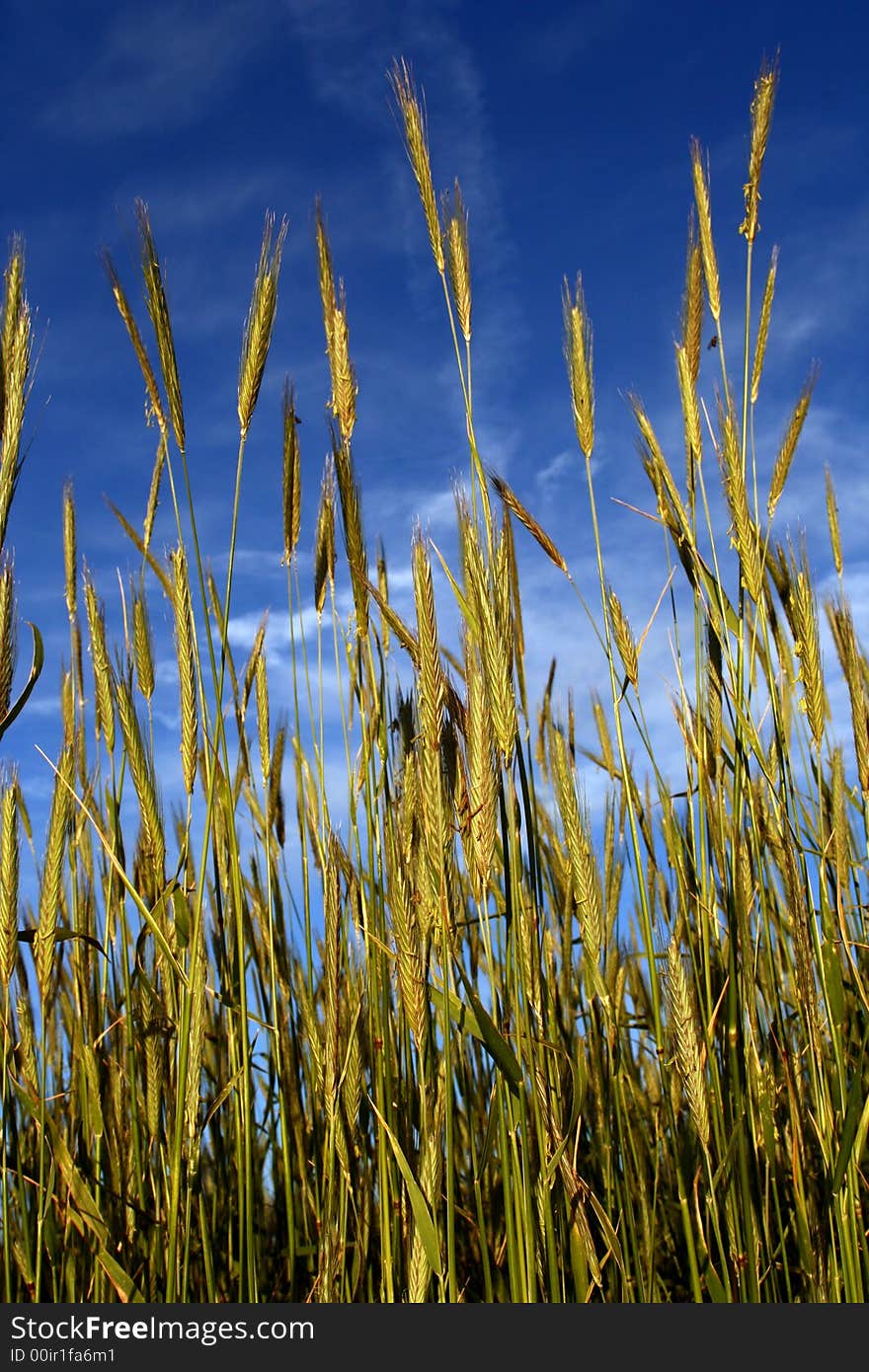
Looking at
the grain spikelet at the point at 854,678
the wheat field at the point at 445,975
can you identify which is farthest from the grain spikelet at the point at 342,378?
the grain spikelet at the point at 854,678

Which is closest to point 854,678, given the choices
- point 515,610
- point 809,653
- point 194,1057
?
point 809,653

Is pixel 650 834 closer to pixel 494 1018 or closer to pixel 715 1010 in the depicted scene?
pixel 715 1010

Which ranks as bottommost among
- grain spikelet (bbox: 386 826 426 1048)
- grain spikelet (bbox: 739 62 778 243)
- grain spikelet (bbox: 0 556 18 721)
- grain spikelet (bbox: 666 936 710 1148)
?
grain spikelet (bbox: 666 936 710 1148)

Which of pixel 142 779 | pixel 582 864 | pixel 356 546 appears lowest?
pixel 582 864

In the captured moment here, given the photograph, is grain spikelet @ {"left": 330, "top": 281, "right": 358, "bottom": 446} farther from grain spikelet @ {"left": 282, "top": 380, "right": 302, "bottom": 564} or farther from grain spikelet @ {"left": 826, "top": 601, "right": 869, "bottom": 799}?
grain spikelet @ {"left": 826, "top": 601, "right": 869, "bottom": 799}

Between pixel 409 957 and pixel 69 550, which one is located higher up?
pixel 69 550

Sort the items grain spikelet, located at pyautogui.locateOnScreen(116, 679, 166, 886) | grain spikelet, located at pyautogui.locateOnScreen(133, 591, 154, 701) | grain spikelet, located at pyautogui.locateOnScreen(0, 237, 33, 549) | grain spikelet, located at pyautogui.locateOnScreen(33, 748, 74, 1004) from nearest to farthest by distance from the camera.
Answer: grain spikelet, located at pyautogui.locateOnScreen(0, 237, 33, 549) < grain spikelet, located at pyautogui.locateOnScreen(33, 748, 74, 1004) < grain spikelet, located at pyautogui.locateOnScreen(116, 679, 166, 886) < grain spikelet, located at pyautogui.locateOnScreen(133, 591, 154, 701)

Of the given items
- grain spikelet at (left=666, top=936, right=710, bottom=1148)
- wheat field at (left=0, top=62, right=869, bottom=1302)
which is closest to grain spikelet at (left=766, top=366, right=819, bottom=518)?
wheat field at (left=0, top=62, right=869, bottom=1302)

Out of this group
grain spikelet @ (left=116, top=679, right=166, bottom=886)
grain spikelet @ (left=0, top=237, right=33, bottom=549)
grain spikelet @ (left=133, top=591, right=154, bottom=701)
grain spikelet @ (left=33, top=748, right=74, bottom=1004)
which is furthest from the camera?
grain spikelet @ (left=133, top=591, right=154, bottom=701)

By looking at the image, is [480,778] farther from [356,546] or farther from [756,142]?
[756,142]

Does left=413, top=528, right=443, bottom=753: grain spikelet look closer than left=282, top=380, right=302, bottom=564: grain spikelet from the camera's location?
Yes

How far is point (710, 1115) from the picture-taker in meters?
1.69

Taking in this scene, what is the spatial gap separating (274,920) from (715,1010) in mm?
870

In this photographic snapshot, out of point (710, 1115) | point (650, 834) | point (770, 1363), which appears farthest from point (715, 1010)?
point (770, 1363)
